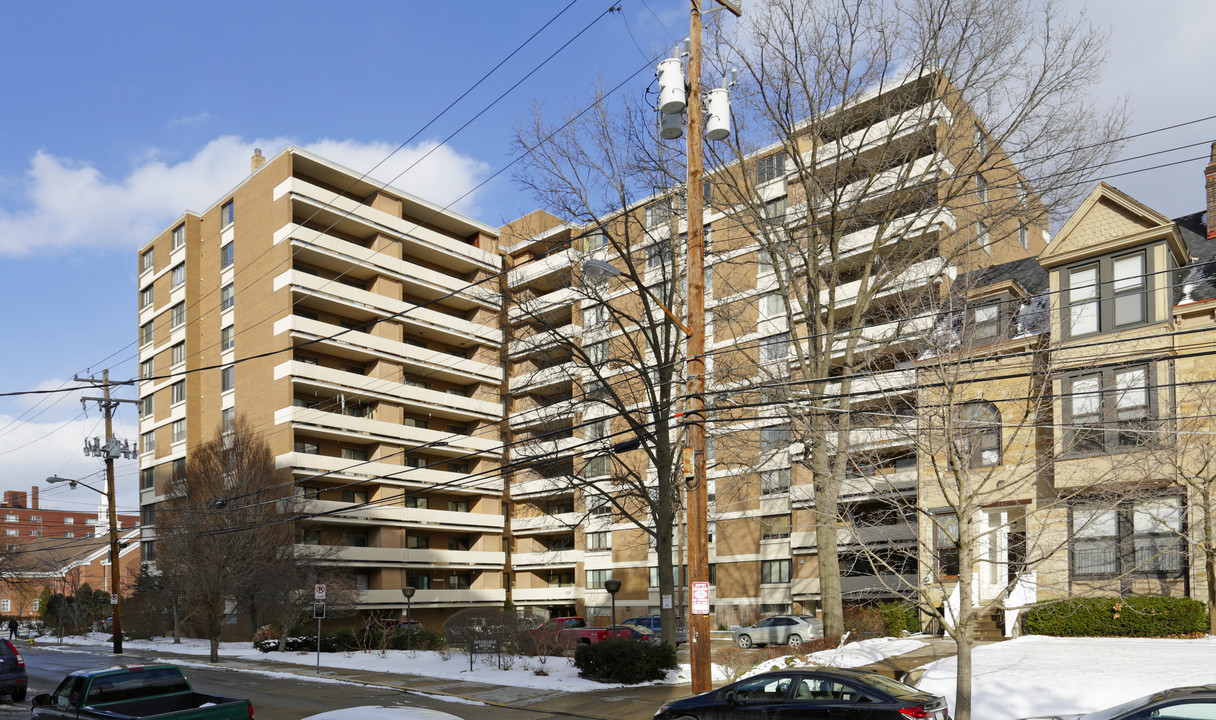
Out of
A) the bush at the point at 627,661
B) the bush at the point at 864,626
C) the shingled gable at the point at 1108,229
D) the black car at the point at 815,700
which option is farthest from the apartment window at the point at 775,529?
the black car at the point at 815,700

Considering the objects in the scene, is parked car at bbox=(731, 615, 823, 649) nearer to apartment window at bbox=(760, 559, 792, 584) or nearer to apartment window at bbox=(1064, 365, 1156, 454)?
apartment window at bbox=(760, 559, 792, 584)

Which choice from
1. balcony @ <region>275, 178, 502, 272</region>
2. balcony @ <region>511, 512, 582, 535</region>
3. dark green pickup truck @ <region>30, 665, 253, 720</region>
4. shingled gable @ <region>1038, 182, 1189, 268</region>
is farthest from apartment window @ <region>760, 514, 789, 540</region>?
dark green pickup truck @ <region>30, 665, 253, 720</region>

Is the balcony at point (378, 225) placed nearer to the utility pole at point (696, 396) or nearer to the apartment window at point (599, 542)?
the apartment window at point (599, 542)

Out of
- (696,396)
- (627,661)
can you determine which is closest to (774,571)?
(627,661)

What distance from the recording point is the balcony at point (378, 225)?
53.4m

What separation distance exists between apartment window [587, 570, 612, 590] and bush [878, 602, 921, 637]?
28.9 meters

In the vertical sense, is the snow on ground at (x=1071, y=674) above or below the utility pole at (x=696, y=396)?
below

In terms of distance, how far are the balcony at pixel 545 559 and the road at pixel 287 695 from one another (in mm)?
29734

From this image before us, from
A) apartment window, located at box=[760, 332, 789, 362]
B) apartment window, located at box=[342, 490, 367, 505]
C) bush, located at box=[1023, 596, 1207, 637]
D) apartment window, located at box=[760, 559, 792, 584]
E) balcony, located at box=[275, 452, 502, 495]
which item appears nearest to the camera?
bush, located at box=[1023, 596, 1207, 637]

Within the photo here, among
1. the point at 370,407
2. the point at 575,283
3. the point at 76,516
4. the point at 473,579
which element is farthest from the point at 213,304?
the point at 76,516

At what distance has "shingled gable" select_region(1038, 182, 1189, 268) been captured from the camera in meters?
25.3

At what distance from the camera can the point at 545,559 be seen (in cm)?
6053

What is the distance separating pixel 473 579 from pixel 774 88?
4585cm

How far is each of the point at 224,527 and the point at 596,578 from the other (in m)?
25.3
